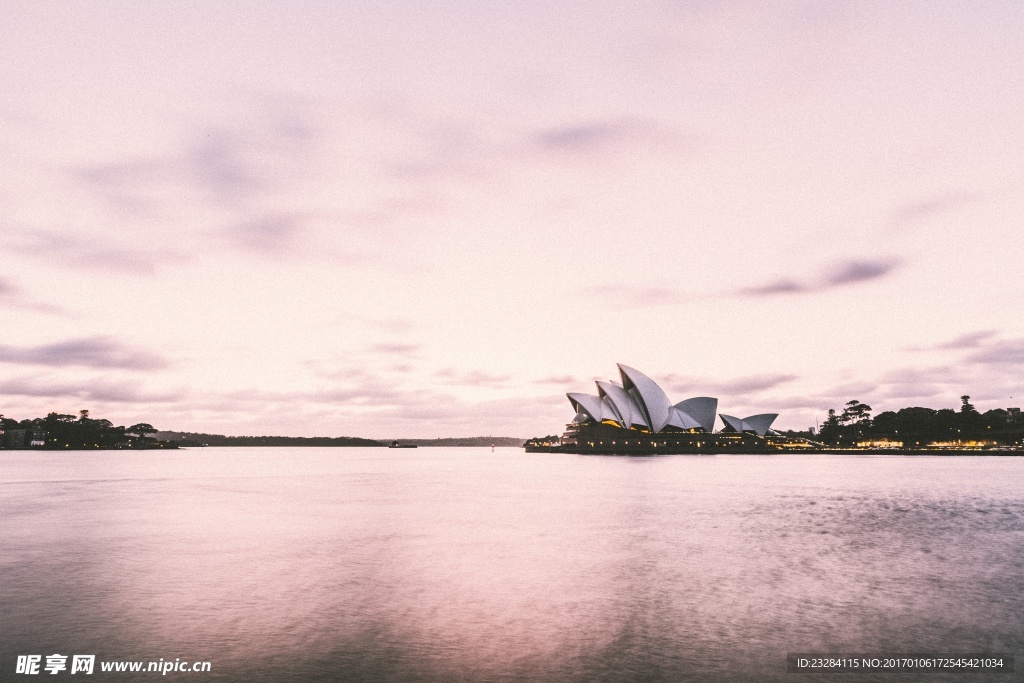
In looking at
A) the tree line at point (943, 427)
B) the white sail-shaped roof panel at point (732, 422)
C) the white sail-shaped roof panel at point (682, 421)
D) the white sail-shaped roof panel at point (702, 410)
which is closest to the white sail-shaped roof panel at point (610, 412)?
the white sail-shaped roof panel at point (682, 421)

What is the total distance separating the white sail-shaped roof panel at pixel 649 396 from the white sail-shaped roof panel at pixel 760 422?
47703 mm

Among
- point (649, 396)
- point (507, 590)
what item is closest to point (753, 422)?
point (649, 396)

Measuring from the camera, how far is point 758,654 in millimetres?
11305

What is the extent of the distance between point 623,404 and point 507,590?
11432 centimetres

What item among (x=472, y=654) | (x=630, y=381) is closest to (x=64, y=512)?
(x=472, y=654)

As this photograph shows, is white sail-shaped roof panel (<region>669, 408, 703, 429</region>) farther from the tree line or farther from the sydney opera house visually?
the tree line

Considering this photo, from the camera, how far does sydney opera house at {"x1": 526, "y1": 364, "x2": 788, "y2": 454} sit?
12838 cm

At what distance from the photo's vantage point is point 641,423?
130875mm

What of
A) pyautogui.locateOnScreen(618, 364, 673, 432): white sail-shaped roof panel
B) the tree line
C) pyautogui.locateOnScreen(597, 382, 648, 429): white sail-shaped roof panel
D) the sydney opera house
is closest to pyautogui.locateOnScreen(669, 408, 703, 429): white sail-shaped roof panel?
the sydney opera house

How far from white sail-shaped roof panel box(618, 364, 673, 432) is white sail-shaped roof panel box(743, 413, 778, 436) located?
47703 mm

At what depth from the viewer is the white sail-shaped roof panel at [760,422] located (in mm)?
169675

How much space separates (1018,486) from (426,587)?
6009 cm

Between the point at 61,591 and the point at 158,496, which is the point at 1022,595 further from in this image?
the point at 158,496

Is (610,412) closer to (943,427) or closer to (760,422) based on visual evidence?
(760,422)
